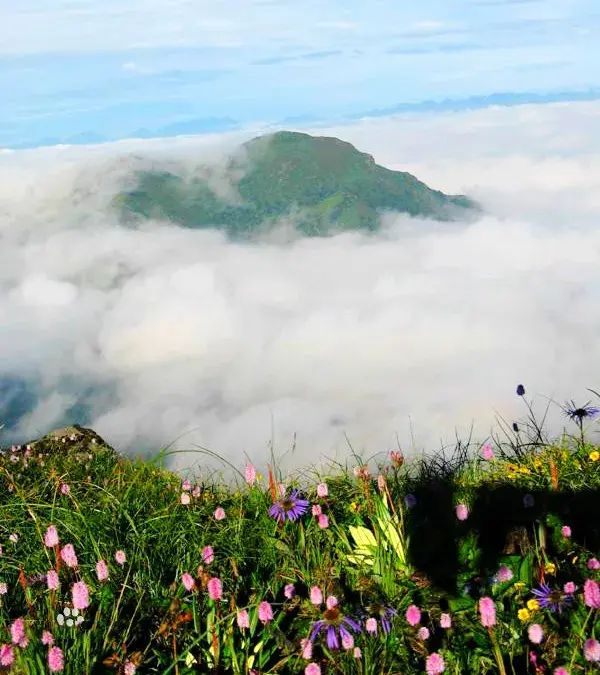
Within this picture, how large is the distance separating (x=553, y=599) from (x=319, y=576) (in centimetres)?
118

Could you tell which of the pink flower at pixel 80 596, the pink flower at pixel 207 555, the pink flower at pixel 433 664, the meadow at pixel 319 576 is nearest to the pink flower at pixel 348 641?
the meadow at pixel 319 576

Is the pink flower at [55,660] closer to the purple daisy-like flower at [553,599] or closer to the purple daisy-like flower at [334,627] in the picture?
the purple daisy-like flower at [334,627]

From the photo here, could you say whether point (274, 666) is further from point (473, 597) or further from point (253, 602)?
point (473, 597)

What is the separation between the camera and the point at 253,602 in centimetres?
374

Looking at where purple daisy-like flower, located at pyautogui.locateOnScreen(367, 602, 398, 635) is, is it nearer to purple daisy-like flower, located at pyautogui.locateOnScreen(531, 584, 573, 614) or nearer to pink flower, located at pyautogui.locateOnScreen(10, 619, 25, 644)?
purple daisy-like flower, located at pyautogui.locateOnScreen(531, 584, 573, 614)

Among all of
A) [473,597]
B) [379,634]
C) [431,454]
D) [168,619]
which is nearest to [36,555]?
[168,619]

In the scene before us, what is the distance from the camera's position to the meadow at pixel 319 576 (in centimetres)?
344

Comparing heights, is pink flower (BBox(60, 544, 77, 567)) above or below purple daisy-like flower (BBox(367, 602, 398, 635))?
above

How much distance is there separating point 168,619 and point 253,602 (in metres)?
0.41

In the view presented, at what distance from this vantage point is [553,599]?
352 centimetres

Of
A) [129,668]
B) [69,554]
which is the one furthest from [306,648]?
[69,554]

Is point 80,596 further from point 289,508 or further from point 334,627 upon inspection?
point 289,508

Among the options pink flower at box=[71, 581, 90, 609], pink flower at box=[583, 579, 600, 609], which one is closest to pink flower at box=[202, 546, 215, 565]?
pink flower at box=[71, 581, 90, 609]

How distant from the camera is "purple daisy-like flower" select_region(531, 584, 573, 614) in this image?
352cm
